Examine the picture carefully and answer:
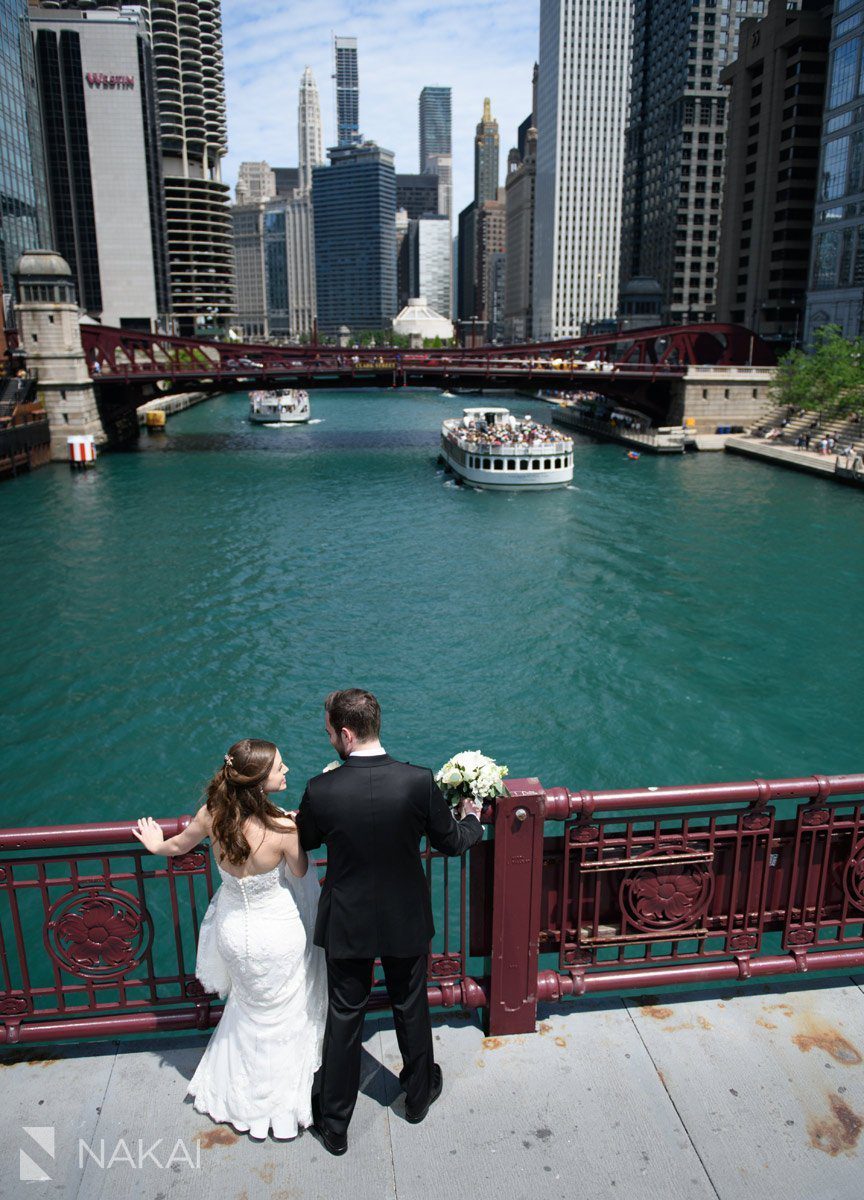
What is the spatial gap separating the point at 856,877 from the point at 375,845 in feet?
10.6

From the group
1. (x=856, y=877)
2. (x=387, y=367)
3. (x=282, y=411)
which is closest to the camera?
(x=856, y=877)

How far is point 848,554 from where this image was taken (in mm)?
37281

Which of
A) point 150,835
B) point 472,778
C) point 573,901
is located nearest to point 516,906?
point 573,901

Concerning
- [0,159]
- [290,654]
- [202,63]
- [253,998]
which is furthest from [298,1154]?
[202,63]

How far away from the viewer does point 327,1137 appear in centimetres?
470

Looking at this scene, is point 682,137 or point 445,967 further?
point 682,137

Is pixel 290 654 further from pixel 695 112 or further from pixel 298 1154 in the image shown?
pixel 695 112

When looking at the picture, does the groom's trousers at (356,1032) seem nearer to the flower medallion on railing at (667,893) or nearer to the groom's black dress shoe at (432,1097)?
the groom's black dress shoe at (432,1097)

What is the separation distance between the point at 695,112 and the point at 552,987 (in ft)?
592

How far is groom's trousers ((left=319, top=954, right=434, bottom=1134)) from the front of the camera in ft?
15.5

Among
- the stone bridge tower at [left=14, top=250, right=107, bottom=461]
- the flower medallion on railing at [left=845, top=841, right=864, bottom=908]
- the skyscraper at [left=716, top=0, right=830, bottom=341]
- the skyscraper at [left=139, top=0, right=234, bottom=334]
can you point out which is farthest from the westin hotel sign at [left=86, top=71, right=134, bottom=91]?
the flower medallion on railing at [left=845, top=841, right=864, bottom=908]

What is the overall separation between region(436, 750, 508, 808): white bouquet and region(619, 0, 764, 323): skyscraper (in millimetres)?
172193

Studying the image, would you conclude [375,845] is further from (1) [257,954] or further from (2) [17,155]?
(2) [17,155]

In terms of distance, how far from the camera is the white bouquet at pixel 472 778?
5000 millimetres
